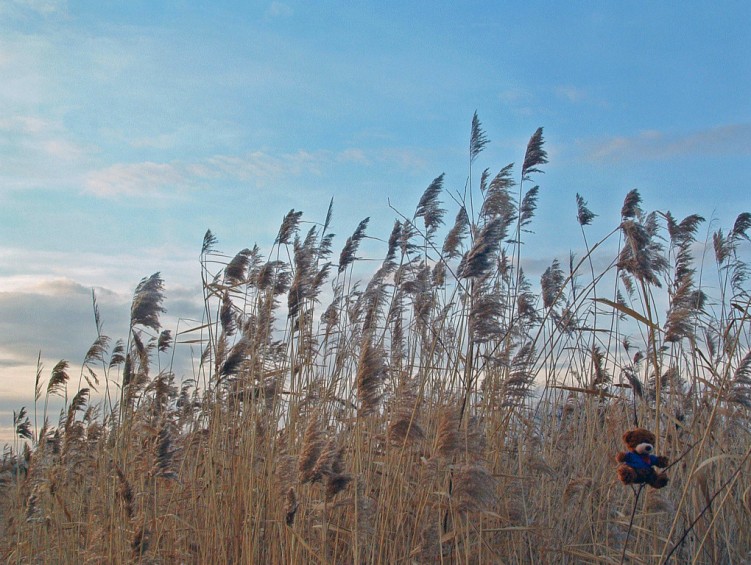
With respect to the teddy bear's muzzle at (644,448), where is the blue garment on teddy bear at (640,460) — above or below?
below

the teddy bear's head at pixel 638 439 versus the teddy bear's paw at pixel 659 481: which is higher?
the teddy bear's head at pixel 638 439

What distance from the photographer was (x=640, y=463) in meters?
2.16

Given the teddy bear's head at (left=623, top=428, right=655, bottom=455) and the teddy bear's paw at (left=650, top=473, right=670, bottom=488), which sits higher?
the teddy bear's head at (left=623, top=428, right=655, bottom=455)

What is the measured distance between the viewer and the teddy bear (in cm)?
213

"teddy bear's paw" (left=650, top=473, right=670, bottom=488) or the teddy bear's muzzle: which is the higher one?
the teddy bear's muzzle

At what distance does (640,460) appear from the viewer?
2.16 meters

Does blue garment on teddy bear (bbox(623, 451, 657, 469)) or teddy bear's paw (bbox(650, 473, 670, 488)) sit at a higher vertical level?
blue garment on teddy bear (bbox(623, 451, 657, 469))

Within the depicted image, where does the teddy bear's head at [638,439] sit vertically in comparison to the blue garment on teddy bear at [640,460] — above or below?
above

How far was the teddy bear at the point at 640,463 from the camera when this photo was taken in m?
2.13

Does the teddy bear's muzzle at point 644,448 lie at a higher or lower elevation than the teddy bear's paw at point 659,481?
higher

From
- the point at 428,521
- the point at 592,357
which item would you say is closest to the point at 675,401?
the point at 592,357

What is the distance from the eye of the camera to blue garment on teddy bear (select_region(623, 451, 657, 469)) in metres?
2.15

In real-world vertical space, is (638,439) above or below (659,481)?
above

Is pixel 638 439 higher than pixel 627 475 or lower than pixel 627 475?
higher
